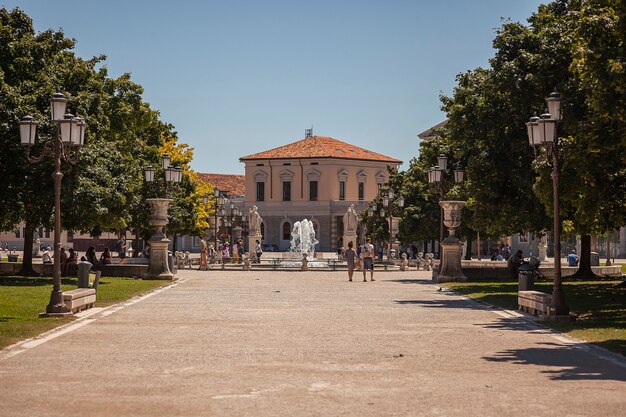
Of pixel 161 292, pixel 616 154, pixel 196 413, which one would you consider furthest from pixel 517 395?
pixel 161 292

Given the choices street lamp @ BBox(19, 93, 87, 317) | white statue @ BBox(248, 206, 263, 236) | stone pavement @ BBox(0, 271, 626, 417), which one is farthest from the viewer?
white statue @ BBox(248, 206, 263, 236)

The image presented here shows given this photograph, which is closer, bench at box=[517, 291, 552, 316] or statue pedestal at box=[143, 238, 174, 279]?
bench at box=[517, 291, 552, 316]

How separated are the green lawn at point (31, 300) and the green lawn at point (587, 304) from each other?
8.90 meters

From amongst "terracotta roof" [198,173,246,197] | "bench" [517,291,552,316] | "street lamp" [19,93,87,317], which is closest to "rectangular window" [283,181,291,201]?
"terracotta roof" [198,173,246,197]

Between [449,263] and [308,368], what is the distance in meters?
26.0

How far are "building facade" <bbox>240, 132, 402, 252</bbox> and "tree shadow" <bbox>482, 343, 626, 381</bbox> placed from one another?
88461 mm

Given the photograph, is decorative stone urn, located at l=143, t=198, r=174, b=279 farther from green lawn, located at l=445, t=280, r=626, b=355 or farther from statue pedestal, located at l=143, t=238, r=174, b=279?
green lawn, located at l=445, t=280, r=626, b=355

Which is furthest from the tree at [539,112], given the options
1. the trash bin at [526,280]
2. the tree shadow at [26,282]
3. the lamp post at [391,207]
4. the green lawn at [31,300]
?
the lamp post at [391,207]

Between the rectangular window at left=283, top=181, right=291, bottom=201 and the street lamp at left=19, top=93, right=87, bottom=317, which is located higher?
the rectangular window at left=283, top=181, right=291, bottom=201

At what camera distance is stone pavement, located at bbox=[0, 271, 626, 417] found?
9.54 meters

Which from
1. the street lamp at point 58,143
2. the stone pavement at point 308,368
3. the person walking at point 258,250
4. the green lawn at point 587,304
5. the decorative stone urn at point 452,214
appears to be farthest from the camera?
Result: the person walking at point 258,250

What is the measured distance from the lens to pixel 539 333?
17.1 meters

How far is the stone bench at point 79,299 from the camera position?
2027cm

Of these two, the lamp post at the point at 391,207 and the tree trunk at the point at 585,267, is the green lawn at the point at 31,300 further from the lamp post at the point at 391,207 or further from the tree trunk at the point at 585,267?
the lamp post at the point at 391,207
